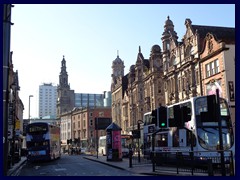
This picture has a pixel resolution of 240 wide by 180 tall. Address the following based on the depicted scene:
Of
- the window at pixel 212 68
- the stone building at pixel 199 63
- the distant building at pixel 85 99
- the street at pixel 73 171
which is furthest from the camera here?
the distant building at pixel 85 99

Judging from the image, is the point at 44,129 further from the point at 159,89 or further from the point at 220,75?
the point at 159,89

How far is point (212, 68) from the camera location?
40594 millimetres

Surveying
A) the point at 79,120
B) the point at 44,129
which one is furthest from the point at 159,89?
the point at 79,120

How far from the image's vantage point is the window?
39.8 meters

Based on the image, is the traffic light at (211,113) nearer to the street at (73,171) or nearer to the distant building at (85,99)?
the street at (73,171)

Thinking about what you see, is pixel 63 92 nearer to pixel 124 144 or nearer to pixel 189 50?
pixel 124 144

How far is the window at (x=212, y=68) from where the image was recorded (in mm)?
39781

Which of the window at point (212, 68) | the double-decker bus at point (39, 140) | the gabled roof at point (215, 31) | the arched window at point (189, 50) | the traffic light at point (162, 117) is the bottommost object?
the double-decker bus at point (39, 140)

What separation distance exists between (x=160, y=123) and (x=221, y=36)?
30.5 metres

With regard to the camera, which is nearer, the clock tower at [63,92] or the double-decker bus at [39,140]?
the double-decker bus at [39,140]

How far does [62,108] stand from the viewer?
14200cm

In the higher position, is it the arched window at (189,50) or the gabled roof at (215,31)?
the gabled roof at (215,31)

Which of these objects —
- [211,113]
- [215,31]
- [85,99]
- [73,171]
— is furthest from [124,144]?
[85,99]

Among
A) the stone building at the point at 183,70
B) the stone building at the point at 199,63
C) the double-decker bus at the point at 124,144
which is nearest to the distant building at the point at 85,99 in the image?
the stone building at the point at 183,70
